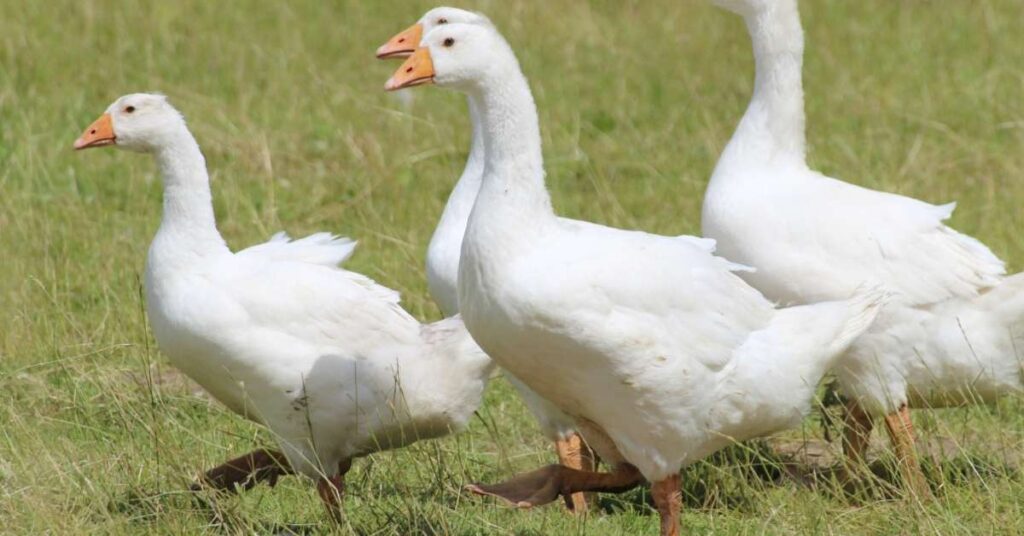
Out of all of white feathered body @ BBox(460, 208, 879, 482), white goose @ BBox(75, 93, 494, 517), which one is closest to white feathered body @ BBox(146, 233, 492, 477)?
white goose @ BBox(75, 93, 494, 517)

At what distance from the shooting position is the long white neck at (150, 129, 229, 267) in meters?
5.86

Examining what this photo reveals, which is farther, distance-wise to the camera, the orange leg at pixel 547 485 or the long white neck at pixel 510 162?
the orange leg at pixel 547 485

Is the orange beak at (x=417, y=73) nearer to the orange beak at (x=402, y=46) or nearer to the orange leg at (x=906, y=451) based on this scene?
the orange beak at (x=402, y=46)

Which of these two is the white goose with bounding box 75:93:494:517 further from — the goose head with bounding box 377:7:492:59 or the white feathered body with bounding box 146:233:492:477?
the goose head with bounding box 377:7:492:59

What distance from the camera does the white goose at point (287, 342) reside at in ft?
18.7

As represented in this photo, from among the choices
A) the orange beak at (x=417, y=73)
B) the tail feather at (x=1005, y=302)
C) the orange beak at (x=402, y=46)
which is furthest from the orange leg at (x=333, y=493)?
the tail feather at (x=1005, y=302)

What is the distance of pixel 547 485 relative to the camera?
17.3 ft

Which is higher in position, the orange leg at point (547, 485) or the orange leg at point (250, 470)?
the orange leg at point (547, 485)

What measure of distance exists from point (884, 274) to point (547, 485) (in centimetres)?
171

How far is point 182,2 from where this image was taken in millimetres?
12594

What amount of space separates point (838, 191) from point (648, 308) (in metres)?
1.59

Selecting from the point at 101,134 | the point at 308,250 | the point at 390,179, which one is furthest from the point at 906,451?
the point at 390,179

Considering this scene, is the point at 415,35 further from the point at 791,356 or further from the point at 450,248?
Answer: the point at 791,356

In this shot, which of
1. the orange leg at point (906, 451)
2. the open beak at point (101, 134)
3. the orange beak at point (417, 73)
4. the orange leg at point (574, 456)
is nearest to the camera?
the orange beak at point (417, 73)
